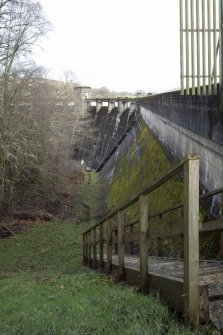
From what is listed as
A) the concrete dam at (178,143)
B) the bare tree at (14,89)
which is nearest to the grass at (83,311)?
the concrete dam at (178,143)

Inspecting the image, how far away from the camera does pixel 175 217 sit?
955 cm

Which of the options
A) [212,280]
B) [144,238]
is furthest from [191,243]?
[144,238]

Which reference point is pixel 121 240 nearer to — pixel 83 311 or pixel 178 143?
pixel 83 311

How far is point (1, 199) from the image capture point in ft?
60.5

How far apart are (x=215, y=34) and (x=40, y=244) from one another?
1017cm

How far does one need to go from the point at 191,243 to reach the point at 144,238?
0.98 metres

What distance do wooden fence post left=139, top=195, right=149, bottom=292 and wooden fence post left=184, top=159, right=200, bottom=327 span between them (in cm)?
88

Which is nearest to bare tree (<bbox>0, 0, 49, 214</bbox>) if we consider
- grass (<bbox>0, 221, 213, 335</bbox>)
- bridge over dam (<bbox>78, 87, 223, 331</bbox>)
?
bridge over dam (<bbox>78, 87, 223, 331</bbox>)

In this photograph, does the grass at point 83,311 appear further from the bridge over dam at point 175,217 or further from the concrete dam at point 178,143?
the concrete dam at point 178,143

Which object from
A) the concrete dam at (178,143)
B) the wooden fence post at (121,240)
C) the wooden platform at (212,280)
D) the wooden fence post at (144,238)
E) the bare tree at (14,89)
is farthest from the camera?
the bare tree at (14,89)

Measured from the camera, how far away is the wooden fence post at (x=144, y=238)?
405 cm

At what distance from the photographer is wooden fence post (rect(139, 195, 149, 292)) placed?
4.05 metres

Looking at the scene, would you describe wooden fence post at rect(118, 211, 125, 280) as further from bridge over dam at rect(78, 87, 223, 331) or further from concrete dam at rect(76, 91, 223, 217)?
concrete dam at rect(76, 91, 223, 217)

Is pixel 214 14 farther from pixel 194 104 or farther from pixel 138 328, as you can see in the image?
pixel 138 328
